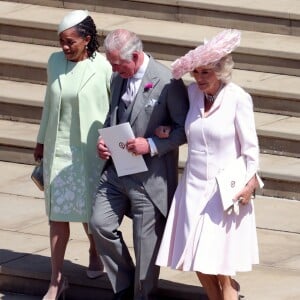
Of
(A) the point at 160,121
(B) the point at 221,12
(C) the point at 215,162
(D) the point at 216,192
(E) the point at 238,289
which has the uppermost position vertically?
(A) the point at 160,121

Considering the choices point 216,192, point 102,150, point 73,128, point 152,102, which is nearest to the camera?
point 216,192

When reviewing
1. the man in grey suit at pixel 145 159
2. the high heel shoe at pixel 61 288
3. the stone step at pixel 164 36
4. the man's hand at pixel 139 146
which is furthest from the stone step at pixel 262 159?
the man's hand at pixel 139 146

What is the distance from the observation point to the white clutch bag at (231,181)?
23.1 feet

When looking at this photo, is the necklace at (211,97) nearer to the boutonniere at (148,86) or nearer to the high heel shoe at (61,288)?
the boutonniere at (148,86)

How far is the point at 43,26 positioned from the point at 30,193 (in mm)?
2238

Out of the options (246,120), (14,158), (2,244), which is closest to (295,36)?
(14,158)

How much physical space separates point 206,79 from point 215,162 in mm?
443

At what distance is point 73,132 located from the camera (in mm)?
7863

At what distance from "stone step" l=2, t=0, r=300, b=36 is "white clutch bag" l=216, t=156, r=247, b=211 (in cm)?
435

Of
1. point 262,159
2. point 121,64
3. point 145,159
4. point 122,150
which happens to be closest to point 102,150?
point 122,150

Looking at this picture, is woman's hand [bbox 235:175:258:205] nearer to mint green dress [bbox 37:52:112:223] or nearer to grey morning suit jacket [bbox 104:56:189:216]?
grey morning suit jacket [bbox 104:56:189:216]

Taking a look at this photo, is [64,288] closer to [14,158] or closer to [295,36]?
[14,158]

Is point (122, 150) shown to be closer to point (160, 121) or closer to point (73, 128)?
point (160, 121)

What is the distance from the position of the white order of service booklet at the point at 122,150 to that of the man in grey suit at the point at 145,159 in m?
0.04
